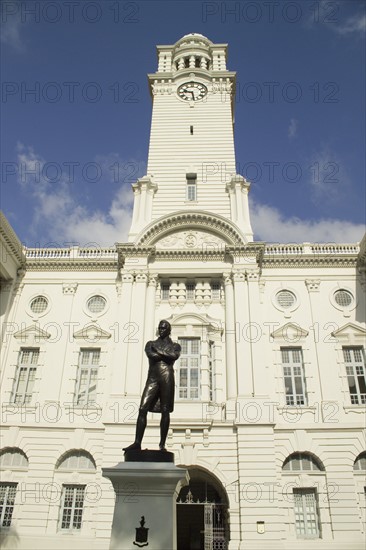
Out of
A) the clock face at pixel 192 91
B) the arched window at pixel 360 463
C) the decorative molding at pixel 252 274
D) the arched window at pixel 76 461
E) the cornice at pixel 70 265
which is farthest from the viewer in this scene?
the clock face at pixel 192 91

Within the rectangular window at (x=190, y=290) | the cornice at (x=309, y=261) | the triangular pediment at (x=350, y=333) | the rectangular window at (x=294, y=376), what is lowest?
the rectangular window at (x=294, y=376)

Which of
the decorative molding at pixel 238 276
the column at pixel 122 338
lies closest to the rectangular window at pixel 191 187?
the decorative molding at pixel 238 276

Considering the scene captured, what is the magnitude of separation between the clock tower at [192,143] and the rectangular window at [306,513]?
12232 millimetres

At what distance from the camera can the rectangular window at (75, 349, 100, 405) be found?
72.0 ft

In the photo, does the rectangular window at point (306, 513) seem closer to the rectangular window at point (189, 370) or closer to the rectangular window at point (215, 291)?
the rectangular window at point (189, 370)

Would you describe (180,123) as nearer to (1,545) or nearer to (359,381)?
(359,381)

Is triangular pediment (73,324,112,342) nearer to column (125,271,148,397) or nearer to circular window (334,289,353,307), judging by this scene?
column (125,271,148,397)

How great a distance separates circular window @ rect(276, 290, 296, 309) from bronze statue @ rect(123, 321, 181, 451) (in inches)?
544

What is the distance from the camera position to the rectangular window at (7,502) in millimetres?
19516

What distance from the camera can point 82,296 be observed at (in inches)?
969

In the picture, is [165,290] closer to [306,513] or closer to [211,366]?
[211,366]

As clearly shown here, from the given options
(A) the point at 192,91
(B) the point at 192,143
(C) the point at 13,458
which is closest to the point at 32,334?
(C) the point at 13,458

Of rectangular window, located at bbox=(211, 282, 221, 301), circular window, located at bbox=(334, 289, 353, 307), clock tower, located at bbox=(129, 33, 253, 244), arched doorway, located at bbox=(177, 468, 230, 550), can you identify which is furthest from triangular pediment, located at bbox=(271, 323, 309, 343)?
arched doorway, located at bbox=(177, 468, 230, 550)

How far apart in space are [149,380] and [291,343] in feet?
44.1
